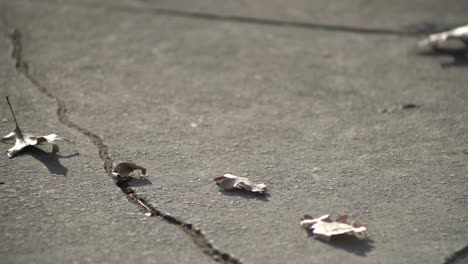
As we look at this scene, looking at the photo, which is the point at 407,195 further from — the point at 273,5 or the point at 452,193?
the point at 273,5

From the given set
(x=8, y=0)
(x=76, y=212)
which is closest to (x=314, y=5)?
(x=8, y=0)

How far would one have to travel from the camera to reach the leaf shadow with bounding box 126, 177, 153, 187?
2600mm

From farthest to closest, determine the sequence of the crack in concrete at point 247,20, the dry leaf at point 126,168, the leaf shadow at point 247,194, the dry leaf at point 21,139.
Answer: the crack in concrete at point 247,20 → the dry leaf at point 21,139 → the dry leaf at point 126,168 → the leaf shadow at point 247,194

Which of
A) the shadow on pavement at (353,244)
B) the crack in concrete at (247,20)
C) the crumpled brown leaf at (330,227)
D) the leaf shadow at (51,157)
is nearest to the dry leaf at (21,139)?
the leaf shadow at (51,157)

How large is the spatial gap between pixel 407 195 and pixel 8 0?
3.36 metres

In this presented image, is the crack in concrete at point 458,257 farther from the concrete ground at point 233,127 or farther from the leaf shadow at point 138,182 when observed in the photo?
the leaf shadow at point 138,182

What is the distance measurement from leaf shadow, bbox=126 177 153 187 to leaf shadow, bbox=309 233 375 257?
695 millimetres

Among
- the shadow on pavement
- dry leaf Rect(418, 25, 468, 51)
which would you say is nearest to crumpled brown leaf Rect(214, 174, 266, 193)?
the shadow on pavement

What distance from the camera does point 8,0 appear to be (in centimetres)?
478

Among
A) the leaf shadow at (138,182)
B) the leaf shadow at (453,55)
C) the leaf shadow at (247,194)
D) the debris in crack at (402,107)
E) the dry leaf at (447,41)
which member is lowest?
the leaf shadow at (247,194)

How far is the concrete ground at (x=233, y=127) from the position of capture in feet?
7.48

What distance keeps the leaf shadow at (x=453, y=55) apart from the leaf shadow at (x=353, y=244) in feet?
6.46

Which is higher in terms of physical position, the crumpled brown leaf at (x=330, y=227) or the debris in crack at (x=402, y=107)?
the debris in crack at (x=402, y=107)

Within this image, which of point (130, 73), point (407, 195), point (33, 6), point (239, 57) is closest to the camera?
point (407, 195)
